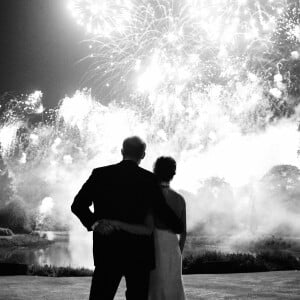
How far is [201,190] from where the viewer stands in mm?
72250

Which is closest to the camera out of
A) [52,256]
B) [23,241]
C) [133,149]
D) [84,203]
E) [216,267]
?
[84,203]

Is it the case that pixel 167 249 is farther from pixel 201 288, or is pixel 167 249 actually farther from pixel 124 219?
pixel 201 288

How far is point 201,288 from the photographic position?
355 inches

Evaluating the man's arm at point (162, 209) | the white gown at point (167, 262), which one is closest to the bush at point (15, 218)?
the white gown at point (167, 262)

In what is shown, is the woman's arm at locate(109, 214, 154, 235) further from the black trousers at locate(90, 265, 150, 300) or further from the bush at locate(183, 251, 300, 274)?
the bush at locate(183, 251, 300, 274)

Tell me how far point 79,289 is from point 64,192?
79290 mm

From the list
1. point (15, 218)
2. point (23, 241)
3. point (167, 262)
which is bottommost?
point (167, 262)

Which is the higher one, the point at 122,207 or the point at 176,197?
the point at 176,197

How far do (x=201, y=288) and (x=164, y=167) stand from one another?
16.5 ft

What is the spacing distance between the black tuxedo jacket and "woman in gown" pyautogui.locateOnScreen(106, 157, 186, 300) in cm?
67

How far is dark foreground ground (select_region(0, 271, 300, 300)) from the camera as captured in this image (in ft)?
25.8

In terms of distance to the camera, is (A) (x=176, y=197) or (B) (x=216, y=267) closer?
(A) (x=176, y=197)

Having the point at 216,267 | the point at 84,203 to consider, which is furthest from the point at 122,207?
the point at 216,267

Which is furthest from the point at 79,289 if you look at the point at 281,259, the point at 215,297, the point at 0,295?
the point at 281,259
